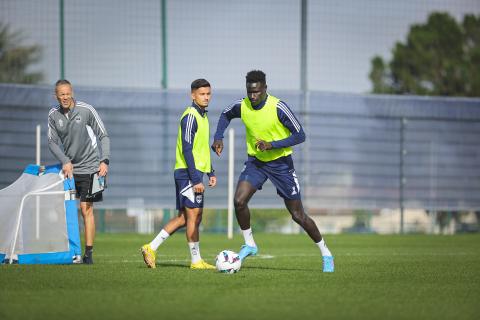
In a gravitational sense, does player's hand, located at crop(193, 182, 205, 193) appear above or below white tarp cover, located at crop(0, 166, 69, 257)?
above

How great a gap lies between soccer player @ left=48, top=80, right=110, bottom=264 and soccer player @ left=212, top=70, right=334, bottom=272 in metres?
1.49

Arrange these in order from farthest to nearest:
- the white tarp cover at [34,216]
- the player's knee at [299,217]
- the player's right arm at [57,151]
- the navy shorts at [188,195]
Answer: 1. the white tarp cover at [34,216]
2. the player's right arm at [57,151]
3. the navy shorts at [188,195]
4. the player's knee at [299,217]

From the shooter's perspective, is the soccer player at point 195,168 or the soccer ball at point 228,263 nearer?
the soccer ball at point 228,263

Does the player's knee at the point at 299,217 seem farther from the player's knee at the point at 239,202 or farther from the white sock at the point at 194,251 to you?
the white sock at the point at 194,251

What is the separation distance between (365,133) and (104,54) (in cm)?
578

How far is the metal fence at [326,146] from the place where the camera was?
19.7m

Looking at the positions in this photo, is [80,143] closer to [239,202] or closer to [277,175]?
[239,202]

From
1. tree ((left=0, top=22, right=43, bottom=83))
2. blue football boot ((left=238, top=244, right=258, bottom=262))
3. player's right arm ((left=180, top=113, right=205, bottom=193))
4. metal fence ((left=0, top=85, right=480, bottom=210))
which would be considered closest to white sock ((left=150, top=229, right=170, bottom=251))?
player's right arm ((left=180, top=113, right=205, bottom=193))

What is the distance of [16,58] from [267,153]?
34.9 ft

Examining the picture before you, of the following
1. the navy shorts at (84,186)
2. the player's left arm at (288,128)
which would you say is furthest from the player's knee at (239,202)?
the navy shorts at (84,186)

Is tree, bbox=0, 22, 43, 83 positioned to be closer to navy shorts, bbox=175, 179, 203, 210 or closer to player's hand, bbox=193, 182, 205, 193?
navy shorts, bbox=175, 179, 203, 210

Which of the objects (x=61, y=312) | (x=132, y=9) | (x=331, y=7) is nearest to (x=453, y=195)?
(x=331, y=7)

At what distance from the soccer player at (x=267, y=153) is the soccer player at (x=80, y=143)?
1488 millimetres

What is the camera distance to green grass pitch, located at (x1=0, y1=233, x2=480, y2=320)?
661 centimetres
